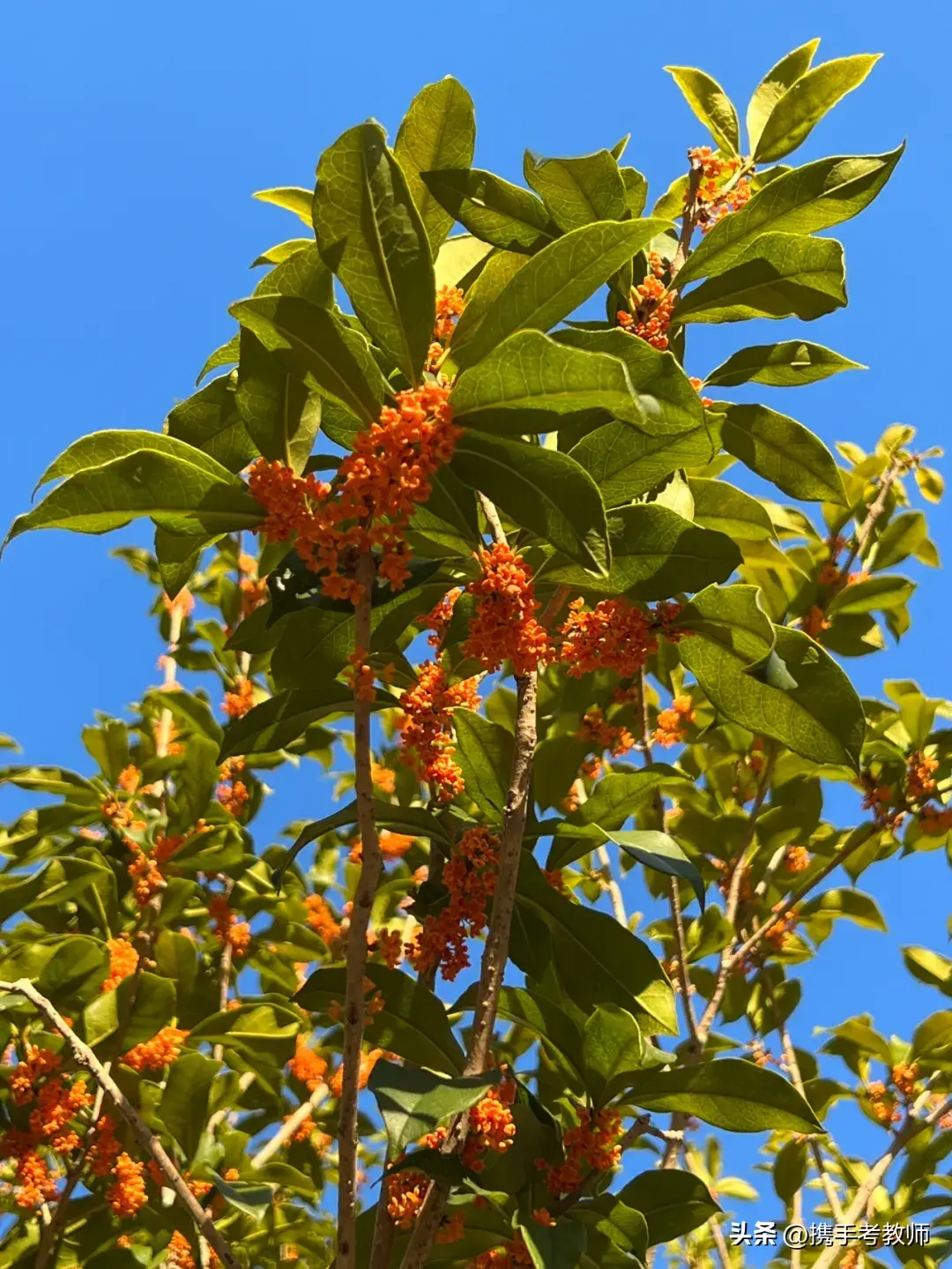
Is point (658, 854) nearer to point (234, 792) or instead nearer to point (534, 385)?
point (534, 385)

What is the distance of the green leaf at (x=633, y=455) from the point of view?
78.7 inches

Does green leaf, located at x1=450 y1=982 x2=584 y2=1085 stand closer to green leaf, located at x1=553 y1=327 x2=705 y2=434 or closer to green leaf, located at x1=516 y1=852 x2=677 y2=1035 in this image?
green leaf, located at x1=516 y1=852 x2=677 y2=1035

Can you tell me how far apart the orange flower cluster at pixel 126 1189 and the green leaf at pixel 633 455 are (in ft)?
6.51

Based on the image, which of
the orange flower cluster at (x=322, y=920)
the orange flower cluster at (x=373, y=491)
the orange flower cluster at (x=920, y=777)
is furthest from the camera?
the orange flower cluster at (x=322, y=920)

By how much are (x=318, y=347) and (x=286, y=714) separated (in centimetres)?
73

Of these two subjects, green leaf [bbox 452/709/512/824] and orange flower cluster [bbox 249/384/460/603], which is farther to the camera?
green leaf [bbox 452/709/512/824]

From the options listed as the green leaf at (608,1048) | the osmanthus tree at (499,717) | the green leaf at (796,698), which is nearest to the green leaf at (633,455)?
the osmanthus tree at (499,717)

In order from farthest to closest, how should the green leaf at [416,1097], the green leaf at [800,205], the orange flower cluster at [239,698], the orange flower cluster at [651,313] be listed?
the orange flower cluster at [239,698] → the orange flower cluster at [651,313] → the green leaf at [800,205] → the green leaf at [416,1097]

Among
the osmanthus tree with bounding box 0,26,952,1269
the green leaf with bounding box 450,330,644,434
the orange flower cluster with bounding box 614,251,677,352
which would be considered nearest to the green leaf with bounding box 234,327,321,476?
the osmanthus tree with bounding box 0,26,952,1269

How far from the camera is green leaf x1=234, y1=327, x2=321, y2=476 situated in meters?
1.87

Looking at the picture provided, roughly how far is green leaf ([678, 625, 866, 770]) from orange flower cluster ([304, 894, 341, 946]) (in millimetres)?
2062

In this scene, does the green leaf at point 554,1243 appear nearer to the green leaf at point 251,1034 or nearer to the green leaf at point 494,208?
the green leaf at point 251,1034

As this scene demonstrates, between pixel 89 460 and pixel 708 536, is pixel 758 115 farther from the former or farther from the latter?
pixel 89 460

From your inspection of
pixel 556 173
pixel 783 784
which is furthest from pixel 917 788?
pixel 556 173
